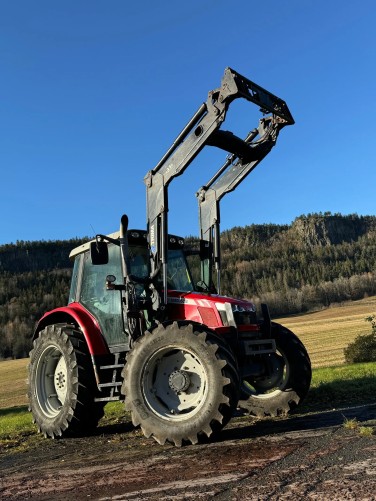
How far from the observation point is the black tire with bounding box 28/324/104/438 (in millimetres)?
6375

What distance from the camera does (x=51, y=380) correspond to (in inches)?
287

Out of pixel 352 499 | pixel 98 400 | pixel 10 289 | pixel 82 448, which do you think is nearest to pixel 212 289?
pixel 98 400

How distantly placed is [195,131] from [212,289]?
2.59m

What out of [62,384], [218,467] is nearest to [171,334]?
[218,467]

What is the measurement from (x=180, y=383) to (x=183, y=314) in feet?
3.41

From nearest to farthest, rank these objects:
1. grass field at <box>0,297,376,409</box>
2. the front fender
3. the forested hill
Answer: the front fender, grass field at <box>0,297,376,409</box>, the forested hill

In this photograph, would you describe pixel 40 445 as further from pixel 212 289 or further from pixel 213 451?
pixel 212 289

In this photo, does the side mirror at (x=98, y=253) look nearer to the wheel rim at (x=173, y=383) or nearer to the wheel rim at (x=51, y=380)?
the wheel rim at (x=173, y=383)

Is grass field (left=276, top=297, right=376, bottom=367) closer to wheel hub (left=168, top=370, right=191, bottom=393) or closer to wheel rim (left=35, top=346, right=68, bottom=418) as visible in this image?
wheel rim (left=35, top=346, right=68, bottom=418)

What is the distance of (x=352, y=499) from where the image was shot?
10.1ft

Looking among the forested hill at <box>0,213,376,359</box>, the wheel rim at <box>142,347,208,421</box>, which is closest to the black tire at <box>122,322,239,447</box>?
the wheel rim at <box>142,347,208,421</box>

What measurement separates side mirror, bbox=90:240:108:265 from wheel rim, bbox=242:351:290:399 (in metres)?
2.59

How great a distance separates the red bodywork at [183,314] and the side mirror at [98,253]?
962 millimetres

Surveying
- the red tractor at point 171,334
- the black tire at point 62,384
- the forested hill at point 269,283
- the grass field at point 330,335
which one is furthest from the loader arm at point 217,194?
the forested hill at point 269,283
